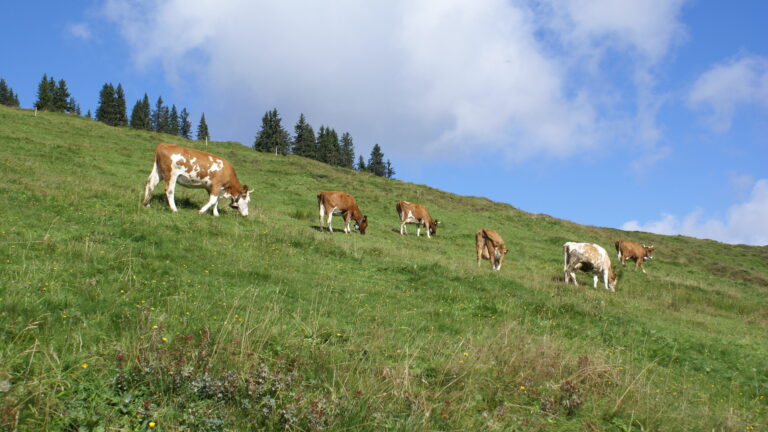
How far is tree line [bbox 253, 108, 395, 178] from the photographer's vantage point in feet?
295

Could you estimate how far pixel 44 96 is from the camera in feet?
304

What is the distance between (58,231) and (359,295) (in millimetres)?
6609

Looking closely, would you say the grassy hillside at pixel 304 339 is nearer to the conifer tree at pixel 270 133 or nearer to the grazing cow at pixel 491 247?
the grazing cow at pixel 491 247

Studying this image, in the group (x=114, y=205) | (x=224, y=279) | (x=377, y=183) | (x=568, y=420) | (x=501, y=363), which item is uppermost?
(x=377, y=183)

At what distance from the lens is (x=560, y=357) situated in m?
6.46

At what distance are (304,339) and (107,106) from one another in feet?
366

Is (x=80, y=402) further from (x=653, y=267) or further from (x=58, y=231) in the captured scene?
(x=653, y=267)

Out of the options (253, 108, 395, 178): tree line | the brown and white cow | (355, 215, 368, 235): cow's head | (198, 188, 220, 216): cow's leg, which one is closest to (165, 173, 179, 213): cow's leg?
the brown and white cow

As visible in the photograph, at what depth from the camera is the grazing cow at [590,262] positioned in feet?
59.5

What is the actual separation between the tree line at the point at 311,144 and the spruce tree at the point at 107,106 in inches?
1251

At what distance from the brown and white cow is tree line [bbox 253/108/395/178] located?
72358 mm

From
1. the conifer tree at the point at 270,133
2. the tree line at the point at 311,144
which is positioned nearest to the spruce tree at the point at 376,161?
the tree line at the point at 311,144

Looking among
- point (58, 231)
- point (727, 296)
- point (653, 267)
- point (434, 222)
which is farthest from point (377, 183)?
point (58, 231)

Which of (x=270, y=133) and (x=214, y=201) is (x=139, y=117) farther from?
(x=214, y=201)
